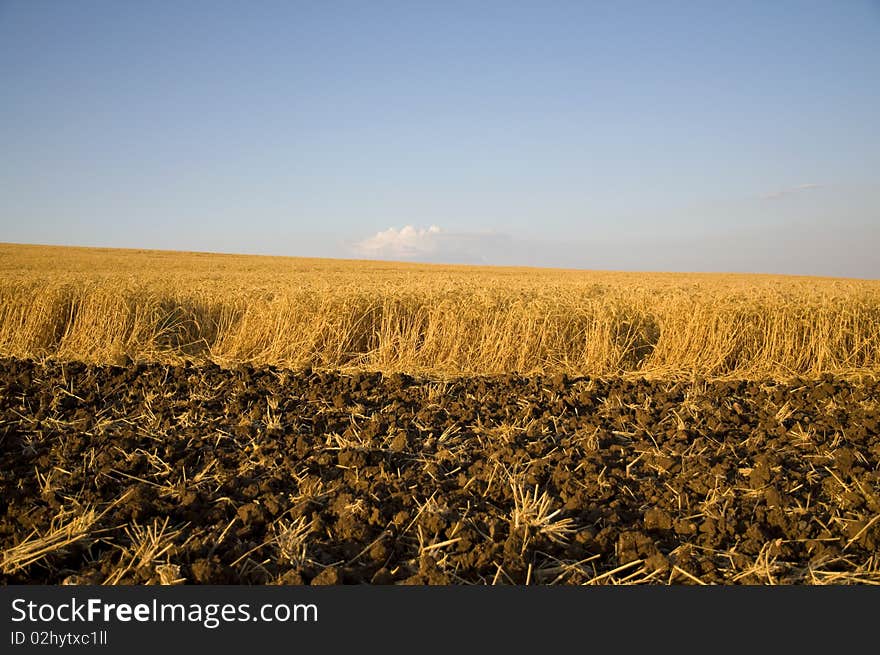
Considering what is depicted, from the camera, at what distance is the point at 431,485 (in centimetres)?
312

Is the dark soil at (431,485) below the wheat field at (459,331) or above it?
below

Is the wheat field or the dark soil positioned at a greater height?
the wheat field

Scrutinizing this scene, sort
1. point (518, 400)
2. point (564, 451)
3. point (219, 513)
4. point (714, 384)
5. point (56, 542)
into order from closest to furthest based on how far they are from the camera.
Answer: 1. point (56, 542)
2. point (219, 513)
3. point (564, 451)
4. point (518, 400)
5. point (714, 384)

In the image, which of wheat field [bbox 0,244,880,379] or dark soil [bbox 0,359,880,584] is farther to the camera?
wheat field [bbox 0,244,880,379]

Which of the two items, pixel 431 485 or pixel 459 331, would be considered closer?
pixel 431 485

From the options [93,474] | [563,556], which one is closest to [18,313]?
[93,474]

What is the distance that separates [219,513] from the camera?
2.77m

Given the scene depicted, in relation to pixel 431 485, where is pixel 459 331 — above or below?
above

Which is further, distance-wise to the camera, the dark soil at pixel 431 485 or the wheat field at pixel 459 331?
the wheat field at pixel 459 331

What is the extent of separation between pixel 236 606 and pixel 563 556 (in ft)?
4.53

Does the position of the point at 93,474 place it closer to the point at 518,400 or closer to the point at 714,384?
the point at 518,400

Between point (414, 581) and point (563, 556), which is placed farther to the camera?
point (563, 556)

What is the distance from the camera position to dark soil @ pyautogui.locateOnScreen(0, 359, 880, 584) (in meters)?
2.39

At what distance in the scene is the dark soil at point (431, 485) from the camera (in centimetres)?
239
